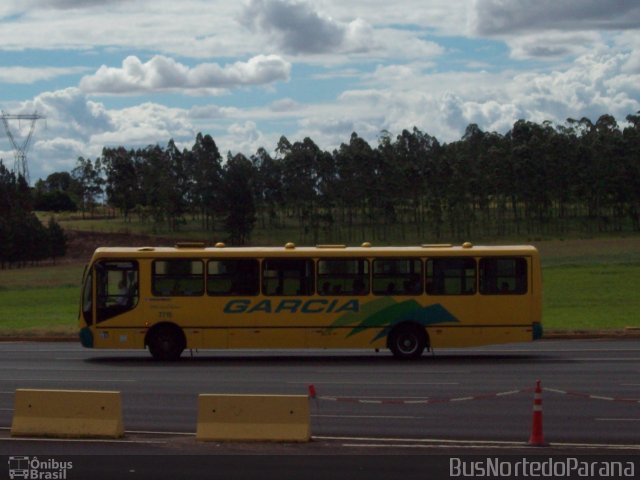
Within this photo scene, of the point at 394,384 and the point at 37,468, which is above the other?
the point at 37,468

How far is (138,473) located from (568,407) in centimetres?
777

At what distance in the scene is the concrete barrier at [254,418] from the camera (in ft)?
46.4

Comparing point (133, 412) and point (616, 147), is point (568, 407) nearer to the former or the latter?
point (133, 412)

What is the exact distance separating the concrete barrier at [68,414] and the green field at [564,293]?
18.9 metres

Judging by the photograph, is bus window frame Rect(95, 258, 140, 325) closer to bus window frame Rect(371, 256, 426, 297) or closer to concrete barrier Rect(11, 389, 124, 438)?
bus window frame Rect(371, 256, 426, 297)

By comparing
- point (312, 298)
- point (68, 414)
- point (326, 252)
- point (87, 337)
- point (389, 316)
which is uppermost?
point (326, 252)

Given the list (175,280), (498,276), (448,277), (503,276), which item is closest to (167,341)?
(175,280)

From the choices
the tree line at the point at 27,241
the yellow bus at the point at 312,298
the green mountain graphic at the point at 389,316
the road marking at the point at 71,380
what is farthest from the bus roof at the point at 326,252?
the tree line at the point at 27,241

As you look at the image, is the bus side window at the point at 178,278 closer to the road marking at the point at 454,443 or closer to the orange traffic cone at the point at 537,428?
the road marking at the point at 454,443

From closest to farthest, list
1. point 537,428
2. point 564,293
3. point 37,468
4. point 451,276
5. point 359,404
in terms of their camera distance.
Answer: point 37,468 < point 537,428 < point 359,404 < point 451,276 < point 564,293

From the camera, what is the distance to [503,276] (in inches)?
990

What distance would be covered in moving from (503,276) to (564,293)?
26.9 metres

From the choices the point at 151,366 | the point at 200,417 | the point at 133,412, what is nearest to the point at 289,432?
the point at 200,417

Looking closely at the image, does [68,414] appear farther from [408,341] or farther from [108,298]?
[408,341]
